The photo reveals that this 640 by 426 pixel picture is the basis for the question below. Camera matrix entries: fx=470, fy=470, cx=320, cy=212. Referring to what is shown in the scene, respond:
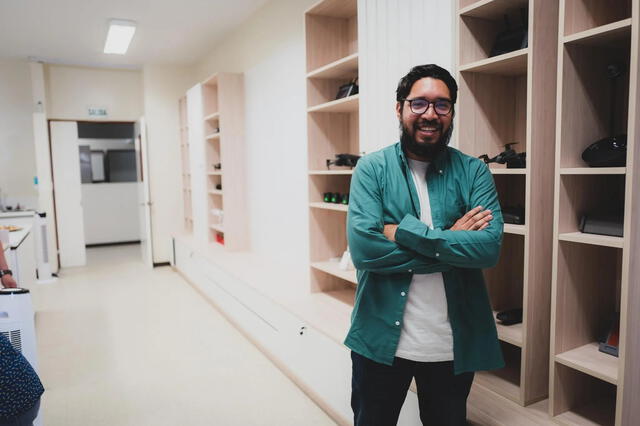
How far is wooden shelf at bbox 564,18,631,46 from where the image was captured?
5.01 ft

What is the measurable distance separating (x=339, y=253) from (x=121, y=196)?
7148 millimetres

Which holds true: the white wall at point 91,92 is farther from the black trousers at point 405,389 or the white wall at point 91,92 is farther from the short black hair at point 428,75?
the black trousers at point 405,389

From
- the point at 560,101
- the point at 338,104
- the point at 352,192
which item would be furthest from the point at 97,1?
the point at 560,101

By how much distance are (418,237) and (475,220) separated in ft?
0.71

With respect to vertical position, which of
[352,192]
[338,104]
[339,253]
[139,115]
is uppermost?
[139,115]

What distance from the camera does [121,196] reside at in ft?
30.7

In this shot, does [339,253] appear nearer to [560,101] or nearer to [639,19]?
[560,101]

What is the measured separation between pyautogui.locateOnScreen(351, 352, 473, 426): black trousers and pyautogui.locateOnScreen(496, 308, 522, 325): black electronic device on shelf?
601 millimetres

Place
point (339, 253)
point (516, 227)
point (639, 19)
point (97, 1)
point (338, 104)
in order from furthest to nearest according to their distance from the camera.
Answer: point (97, 1)
point (339, 253)
point (338, 104)
point (516, 227)
point (639, 19)

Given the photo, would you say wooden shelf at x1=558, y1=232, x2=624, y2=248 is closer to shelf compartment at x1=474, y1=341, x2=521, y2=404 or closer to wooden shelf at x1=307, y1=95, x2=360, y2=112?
shelf compartment at x1=474, y1=341, x2=521, y2=404

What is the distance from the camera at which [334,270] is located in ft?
10.5

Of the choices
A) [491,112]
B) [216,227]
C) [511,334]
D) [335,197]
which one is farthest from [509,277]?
[216,227]

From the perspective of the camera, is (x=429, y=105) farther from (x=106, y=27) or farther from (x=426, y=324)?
(x=106, y=27)

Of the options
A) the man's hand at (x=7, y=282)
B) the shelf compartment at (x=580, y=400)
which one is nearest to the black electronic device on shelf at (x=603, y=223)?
the shelf compartment at (x=580, y=400)
